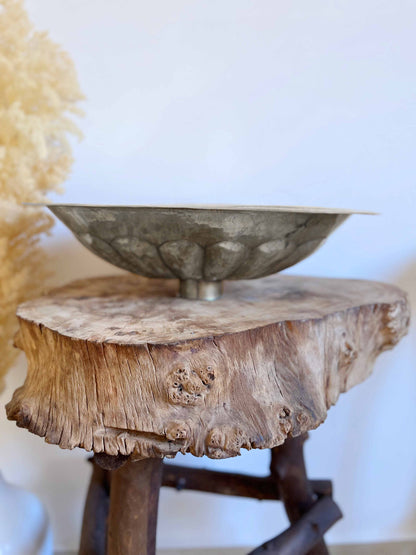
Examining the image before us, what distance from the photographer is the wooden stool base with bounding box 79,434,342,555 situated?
648 mm

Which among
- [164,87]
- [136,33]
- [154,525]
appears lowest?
[154,525]

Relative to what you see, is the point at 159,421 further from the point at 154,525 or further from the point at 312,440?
the point at 312,440

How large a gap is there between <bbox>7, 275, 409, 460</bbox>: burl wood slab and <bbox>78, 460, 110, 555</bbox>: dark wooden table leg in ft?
1.14

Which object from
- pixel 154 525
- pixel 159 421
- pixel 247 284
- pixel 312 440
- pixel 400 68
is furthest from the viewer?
pixel 312 440

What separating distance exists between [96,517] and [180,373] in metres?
0.50

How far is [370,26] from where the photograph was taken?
104cm

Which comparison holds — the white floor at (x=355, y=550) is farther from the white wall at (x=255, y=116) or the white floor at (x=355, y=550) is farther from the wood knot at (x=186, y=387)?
the wood knot at (x=186, y=387)

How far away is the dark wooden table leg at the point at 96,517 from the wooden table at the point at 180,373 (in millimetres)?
222

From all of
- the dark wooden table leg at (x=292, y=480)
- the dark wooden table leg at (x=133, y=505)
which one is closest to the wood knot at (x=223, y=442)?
the dark wooden table leg at (x=133, y=505)

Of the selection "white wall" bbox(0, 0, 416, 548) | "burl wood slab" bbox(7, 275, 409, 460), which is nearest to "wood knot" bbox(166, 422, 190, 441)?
"burl wood slab" bbox(7, 275, 409, 460)

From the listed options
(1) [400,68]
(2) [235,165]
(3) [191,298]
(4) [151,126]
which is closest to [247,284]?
(3) [191,298]

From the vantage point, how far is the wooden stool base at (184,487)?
2.13 ft

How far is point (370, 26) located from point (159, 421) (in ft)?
3.02

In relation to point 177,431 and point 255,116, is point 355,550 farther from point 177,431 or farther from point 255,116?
point 255,116
